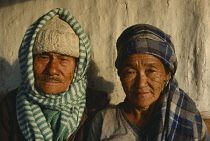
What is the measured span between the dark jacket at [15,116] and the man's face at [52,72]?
32 cm

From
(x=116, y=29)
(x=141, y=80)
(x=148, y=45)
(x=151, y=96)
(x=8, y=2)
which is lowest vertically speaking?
(x=151, y=96)

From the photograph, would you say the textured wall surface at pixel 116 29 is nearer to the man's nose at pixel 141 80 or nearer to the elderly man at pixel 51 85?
the elderly man at pixel 51 85

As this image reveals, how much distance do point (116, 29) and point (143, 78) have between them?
92 centimetres

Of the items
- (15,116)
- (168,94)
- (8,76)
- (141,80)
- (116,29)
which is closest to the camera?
(141,80)

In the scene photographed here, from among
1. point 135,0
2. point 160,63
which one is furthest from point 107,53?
point 160,63

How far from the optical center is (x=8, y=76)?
2.79 m

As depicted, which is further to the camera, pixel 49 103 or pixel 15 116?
pixel 15 116

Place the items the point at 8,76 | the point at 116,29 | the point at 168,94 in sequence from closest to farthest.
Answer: the point at 168,94
the point at 116,29
the point at 8,76

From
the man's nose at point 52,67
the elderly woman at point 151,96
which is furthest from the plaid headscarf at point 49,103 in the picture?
the elderly woman at point 151,96

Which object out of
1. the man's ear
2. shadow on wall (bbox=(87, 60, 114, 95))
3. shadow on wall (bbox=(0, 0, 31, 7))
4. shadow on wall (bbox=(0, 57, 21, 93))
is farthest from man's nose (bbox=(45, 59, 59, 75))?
shadow on wall (bbox=(0, 0, 31, 7))

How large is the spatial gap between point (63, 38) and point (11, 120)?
2.88 feet

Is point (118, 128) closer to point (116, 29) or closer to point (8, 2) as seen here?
point (116, 29)

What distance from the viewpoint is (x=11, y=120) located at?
1976mm

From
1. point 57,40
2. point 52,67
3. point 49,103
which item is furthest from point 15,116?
point 57,40
